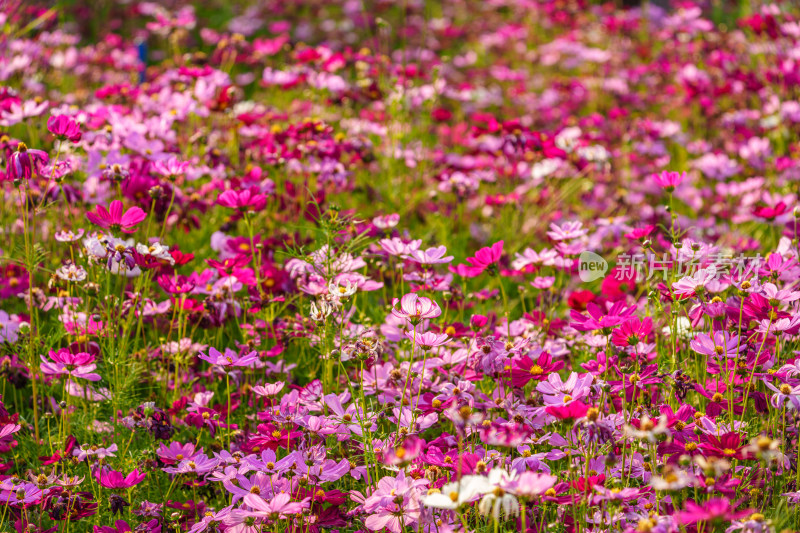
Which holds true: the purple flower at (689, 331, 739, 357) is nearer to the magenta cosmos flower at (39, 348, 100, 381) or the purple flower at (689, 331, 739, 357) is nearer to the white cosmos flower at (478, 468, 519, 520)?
the white cosmos flower at (478, 468, 519, 520)

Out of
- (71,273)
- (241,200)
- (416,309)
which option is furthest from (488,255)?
(71,273)

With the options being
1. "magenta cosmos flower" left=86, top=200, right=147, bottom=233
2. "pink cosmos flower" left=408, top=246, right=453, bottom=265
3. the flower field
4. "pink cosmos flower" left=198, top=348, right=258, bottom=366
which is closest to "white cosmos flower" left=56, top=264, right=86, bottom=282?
the flower field

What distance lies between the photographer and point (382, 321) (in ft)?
7.58

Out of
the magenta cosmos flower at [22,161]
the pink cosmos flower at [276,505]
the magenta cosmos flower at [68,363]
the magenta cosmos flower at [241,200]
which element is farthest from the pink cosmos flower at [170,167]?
the pink cosmos flower at [276,505]

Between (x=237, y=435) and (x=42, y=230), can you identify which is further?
(x=42, y=230)

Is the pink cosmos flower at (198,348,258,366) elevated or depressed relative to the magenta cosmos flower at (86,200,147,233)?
depressed

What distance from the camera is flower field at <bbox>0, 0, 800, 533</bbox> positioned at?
54.6 inches

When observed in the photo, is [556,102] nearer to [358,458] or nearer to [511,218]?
[511,218]

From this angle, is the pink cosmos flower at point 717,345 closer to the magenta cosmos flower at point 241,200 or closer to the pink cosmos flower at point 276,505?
the pink cosmos flower at point 276,505

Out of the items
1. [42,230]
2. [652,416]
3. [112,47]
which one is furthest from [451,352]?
[112,47]

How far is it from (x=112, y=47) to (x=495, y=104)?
238cm

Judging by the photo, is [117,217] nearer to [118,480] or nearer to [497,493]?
[118,480]

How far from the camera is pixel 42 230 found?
2.57m

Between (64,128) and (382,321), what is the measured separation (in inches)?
40.7
